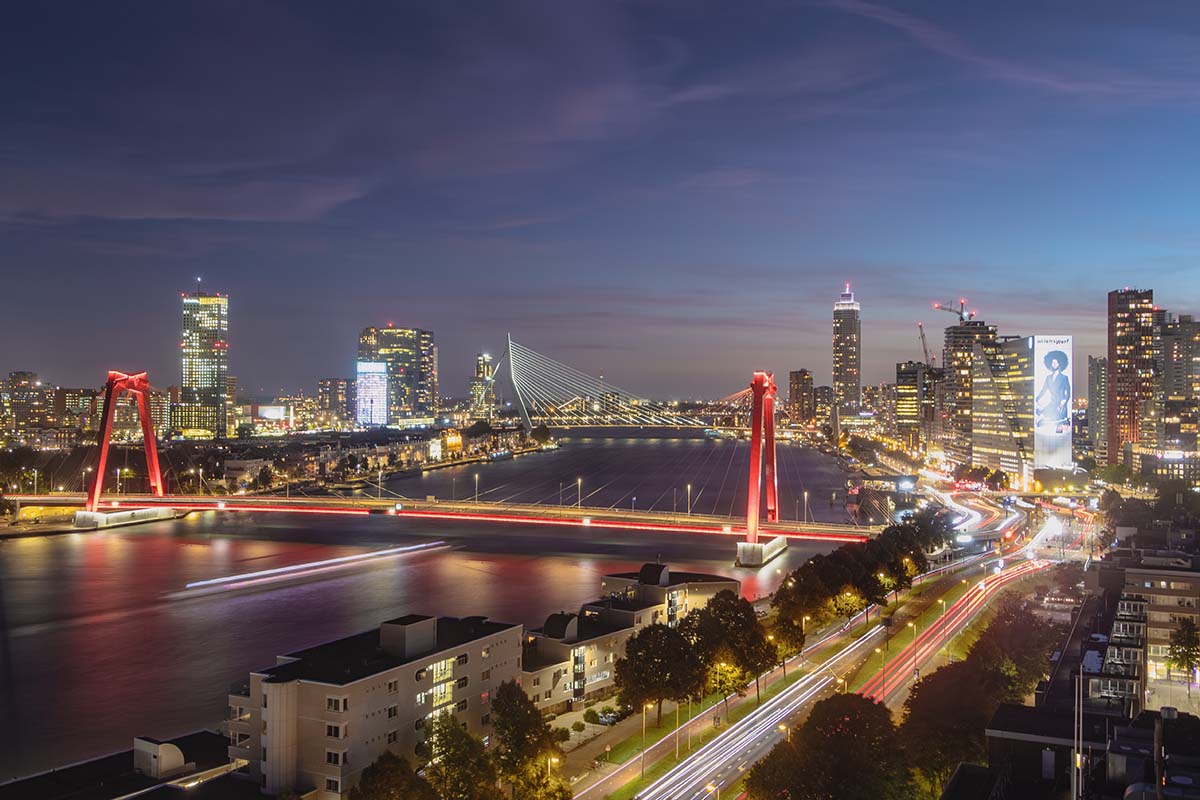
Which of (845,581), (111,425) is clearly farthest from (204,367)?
(845,581)

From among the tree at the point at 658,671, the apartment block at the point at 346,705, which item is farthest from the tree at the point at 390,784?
the tree at the point at 658,671

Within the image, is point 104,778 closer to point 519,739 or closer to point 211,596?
point 519,739

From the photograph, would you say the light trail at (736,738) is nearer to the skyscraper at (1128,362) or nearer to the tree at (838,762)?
the tree at (838,762)

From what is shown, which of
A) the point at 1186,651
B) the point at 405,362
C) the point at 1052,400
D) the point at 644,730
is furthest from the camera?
the point at 405,362

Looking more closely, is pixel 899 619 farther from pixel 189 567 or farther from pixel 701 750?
pixel 189 567

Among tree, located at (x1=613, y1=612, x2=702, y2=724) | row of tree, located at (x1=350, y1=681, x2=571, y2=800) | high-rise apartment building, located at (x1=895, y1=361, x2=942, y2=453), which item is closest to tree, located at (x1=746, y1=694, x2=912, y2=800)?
row of tree, located at (x1=350, y1=681, x2=571, y2=800)

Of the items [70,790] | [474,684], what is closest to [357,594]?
[474,684]

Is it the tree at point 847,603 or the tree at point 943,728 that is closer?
the tree at point 943,728
